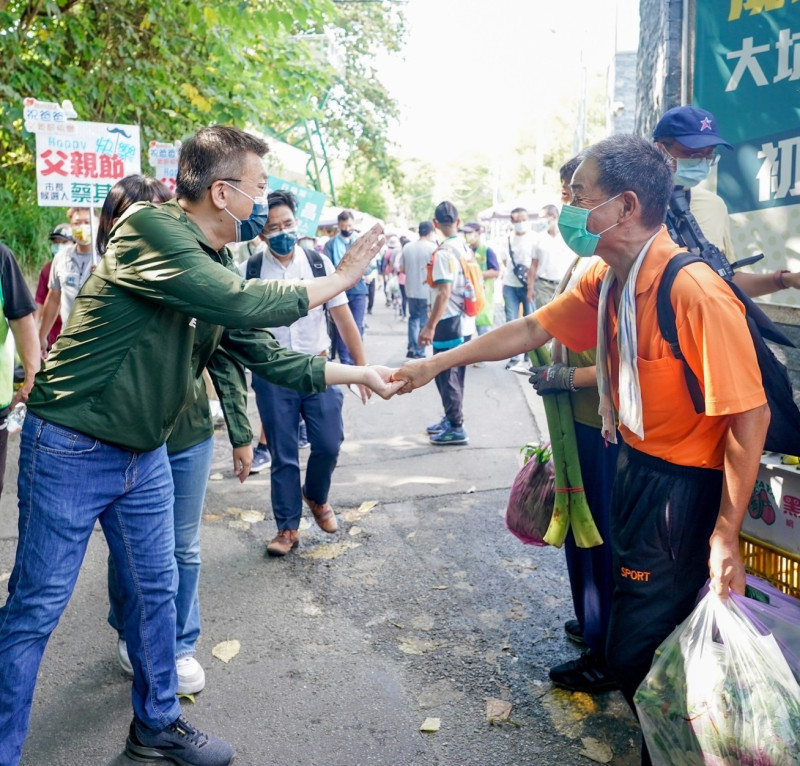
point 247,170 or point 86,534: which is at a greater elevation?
point 247,170

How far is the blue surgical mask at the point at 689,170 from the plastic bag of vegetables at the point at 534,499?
4.14 feet

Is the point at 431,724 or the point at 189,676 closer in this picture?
the point at 431,724

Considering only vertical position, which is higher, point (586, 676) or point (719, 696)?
point (719, 696)

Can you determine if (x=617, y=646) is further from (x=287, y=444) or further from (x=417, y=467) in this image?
(x=417, y=467)

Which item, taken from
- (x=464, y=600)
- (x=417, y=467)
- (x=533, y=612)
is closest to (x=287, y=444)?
(x=464, y=600)

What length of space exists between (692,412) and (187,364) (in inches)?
63.8

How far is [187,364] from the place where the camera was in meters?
2.91

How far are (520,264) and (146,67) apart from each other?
5.51 meters

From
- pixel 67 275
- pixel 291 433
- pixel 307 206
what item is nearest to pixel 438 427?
pixel 291 433

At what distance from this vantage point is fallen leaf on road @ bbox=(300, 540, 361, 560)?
516cm

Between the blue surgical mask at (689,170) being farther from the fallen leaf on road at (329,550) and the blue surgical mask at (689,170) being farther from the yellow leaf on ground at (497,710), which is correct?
the fallen leaf on road at (329,550)

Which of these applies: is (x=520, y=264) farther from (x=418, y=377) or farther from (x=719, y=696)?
(x=719, y=696)

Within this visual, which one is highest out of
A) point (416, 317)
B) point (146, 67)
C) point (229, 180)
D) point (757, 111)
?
point (146, 67)

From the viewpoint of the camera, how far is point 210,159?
9.62ft
